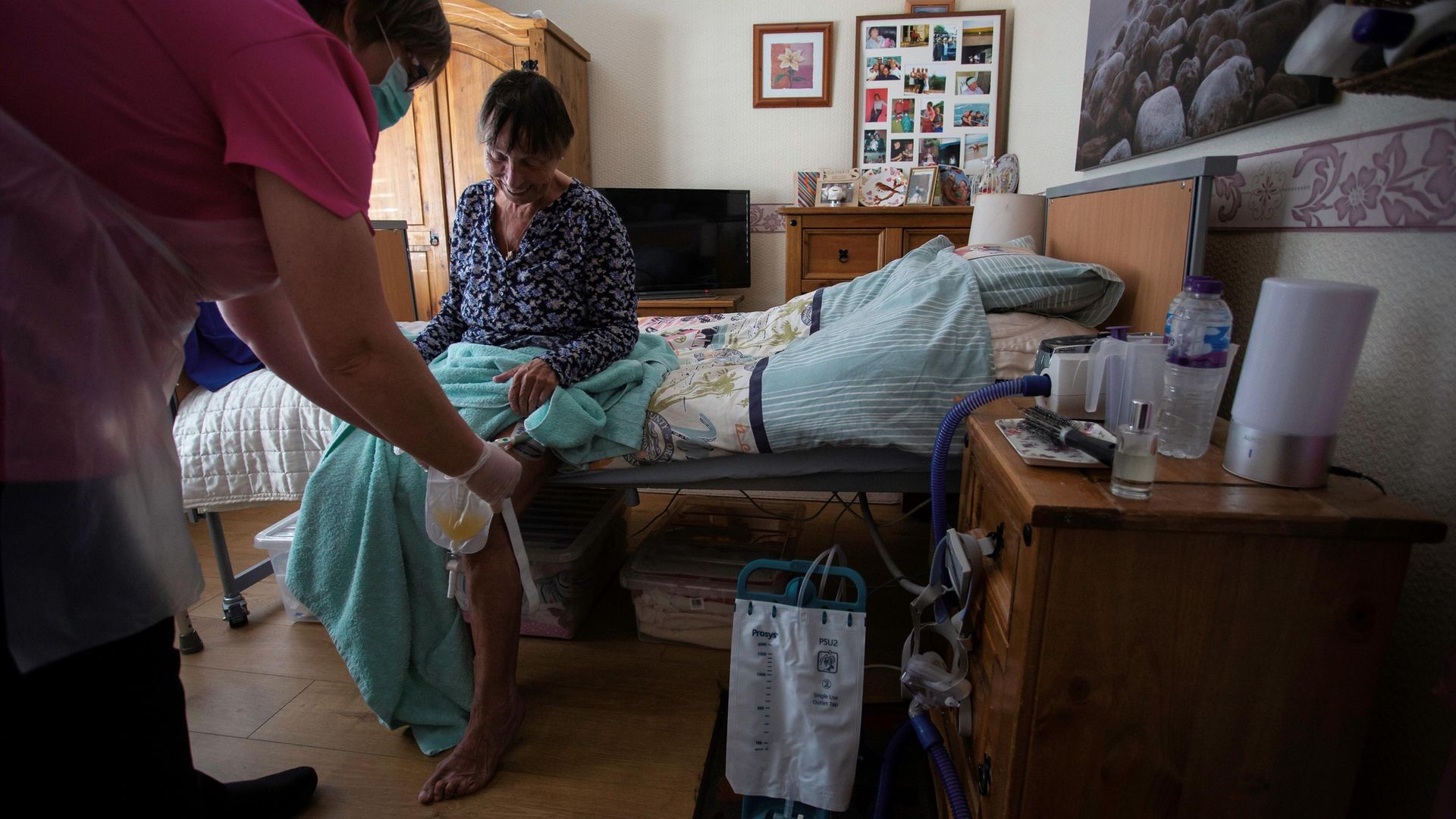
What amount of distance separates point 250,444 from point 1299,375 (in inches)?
74.1

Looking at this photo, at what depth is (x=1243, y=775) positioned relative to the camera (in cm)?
68

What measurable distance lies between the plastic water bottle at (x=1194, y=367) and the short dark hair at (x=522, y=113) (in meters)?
1.08

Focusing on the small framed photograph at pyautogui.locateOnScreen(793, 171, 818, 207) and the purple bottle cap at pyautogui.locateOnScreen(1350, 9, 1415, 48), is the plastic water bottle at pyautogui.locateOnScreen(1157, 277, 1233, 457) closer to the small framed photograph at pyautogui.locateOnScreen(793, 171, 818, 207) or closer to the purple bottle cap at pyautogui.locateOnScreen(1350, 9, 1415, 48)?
the purple bottle cap at pyautogui.locateOnScreen(1350, 9, 1415, 48)

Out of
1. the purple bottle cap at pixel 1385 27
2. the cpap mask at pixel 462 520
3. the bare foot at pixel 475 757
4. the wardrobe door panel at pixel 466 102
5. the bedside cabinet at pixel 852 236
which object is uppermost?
the wardrobe door panel at pixel 466 102

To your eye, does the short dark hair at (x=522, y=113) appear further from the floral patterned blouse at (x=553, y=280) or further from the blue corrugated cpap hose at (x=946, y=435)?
the blue corrugated cpap hose at (x=946, y=435)

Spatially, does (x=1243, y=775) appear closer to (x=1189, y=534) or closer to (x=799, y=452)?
(x=1189, y=534)

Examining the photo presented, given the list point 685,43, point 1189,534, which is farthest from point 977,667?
point 685,43

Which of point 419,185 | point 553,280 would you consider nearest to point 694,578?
point 553,280

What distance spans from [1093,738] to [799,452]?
700mm

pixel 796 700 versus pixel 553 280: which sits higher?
pixel 553 280

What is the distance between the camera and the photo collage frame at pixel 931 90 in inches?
129

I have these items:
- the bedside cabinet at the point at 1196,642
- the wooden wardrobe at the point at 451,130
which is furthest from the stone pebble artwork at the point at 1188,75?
the wooden wardrobe at the point at 451,130

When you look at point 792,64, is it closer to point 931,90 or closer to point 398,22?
point 931,90

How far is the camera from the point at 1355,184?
841 millimetres
